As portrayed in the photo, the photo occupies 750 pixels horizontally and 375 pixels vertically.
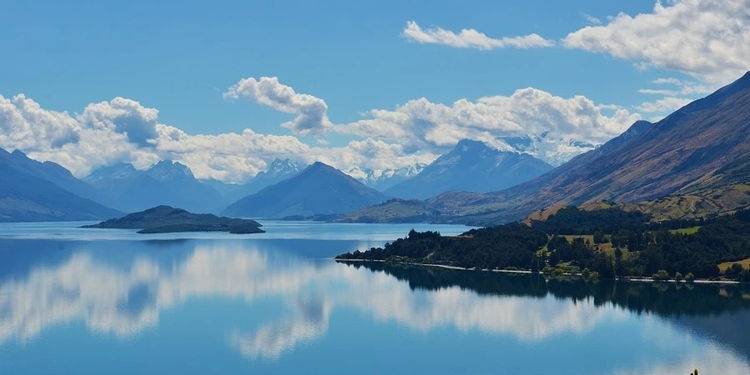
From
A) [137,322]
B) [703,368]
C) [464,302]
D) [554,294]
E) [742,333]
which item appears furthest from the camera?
[554,294]

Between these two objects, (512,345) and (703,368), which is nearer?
(703,368)

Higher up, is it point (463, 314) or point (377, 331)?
point (463, 314)

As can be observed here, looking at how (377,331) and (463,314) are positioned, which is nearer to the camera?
(377,331)

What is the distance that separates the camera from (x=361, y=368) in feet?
372

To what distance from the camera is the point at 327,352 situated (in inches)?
4872

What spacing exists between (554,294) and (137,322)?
92.4 metres

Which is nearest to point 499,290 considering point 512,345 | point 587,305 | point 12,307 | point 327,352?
point 587,305

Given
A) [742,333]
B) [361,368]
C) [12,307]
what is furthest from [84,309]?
[742,333]

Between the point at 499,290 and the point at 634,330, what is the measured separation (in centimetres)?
5824

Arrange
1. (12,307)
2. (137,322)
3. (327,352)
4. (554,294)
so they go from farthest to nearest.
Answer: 1. (554,294)
2. (12,307)
3. (137,322)
4. (327,352)

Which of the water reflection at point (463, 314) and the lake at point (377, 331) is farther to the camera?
the water reflection at point (463, 314)

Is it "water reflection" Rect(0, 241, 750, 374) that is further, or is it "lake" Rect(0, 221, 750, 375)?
"water reflection" Rect(0, 241, 750, 374)

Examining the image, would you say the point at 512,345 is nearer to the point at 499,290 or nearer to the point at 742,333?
the point at 742,333

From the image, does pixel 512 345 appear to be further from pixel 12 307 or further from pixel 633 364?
pixel 12 307
